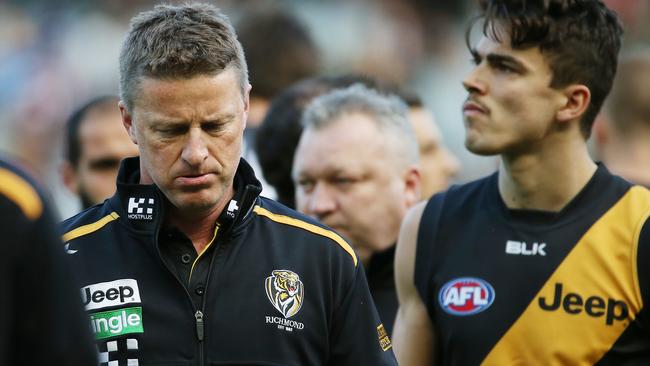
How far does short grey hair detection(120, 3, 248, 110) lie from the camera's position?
3.71m

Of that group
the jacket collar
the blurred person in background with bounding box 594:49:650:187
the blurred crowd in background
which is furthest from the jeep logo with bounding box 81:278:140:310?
the blurred crowd in background

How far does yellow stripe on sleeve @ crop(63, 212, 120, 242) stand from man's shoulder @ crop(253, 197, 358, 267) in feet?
1.50

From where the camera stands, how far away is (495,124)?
4.79m

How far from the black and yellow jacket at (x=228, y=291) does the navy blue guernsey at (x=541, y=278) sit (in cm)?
81

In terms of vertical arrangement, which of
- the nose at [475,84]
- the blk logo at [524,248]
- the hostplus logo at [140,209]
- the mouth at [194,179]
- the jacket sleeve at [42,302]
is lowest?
the blk logo at [524,248]

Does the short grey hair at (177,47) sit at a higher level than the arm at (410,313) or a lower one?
higher

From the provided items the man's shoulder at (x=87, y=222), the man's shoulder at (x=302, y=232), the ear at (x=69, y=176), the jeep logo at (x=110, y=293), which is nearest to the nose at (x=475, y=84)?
the man's shoulder at (x=302, y=232)

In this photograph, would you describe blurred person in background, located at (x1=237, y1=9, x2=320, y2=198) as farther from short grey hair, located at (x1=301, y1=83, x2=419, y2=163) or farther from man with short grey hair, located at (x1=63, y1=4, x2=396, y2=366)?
man with short grey hair, located at (x1=63, y1=4, x2=396, y2=366)

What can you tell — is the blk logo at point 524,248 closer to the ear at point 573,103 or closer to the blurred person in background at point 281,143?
the ear at point 573,103

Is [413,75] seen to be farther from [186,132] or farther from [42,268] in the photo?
[42,268]

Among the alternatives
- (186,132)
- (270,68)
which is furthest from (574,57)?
(270,68)

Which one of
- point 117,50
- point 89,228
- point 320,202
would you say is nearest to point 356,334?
point 89,228

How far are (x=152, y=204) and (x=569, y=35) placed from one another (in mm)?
1935

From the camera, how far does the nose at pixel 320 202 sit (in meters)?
5.68
